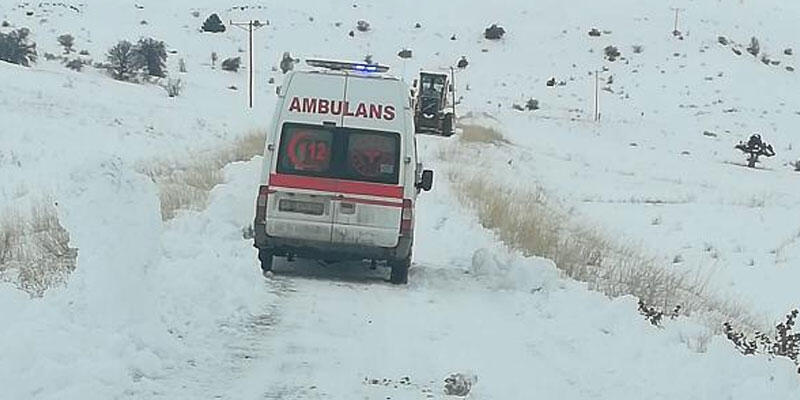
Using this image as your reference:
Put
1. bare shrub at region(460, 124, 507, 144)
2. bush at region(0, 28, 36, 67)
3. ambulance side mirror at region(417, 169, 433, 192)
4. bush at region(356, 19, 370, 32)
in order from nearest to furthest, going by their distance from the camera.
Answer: ambulance side mirror at region(417, 169, 433, 192)
bare shrub at region(460, 124, 507, 144)
bush at region(0, 28, 36, 67)
bush at region(356, 19, 370, 32)

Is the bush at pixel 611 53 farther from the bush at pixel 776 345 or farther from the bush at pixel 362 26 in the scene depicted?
the bush at pixel 776 345

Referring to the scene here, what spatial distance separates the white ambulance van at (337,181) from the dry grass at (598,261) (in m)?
2.35

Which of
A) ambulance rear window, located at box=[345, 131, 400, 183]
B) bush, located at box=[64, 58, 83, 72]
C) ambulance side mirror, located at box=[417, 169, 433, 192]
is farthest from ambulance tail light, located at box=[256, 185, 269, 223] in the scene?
bush, located at box=[64, 58, 83, 72]

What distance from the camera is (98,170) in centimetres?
895

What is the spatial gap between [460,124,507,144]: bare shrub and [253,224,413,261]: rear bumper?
3044 centimetres

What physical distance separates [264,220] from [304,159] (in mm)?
861

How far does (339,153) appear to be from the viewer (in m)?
13.6

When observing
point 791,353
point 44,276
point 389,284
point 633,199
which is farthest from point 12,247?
point 633,199

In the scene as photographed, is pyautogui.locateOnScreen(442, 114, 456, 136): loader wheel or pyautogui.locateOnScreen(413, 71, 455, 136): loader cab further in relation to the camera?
pyautogui.locateOnScreen(413, 71, 455, 136): loader cab

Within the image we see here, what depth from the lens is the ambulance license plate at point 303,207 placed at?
44.3 feet

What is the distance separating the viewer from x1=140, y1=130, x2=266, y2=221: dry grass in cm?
1716

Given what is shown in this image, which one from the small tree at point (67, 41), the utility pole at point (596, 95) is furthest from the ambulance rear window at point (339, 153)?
the small tree at point (67, 41)

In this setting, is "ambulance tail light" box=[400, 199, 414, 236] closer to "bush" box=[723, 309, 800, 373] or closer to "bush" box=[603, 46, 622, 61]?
"bush" box=[723, 309, 800, 373]

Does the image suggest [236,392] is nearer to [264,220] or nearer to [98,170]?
[98,170]
